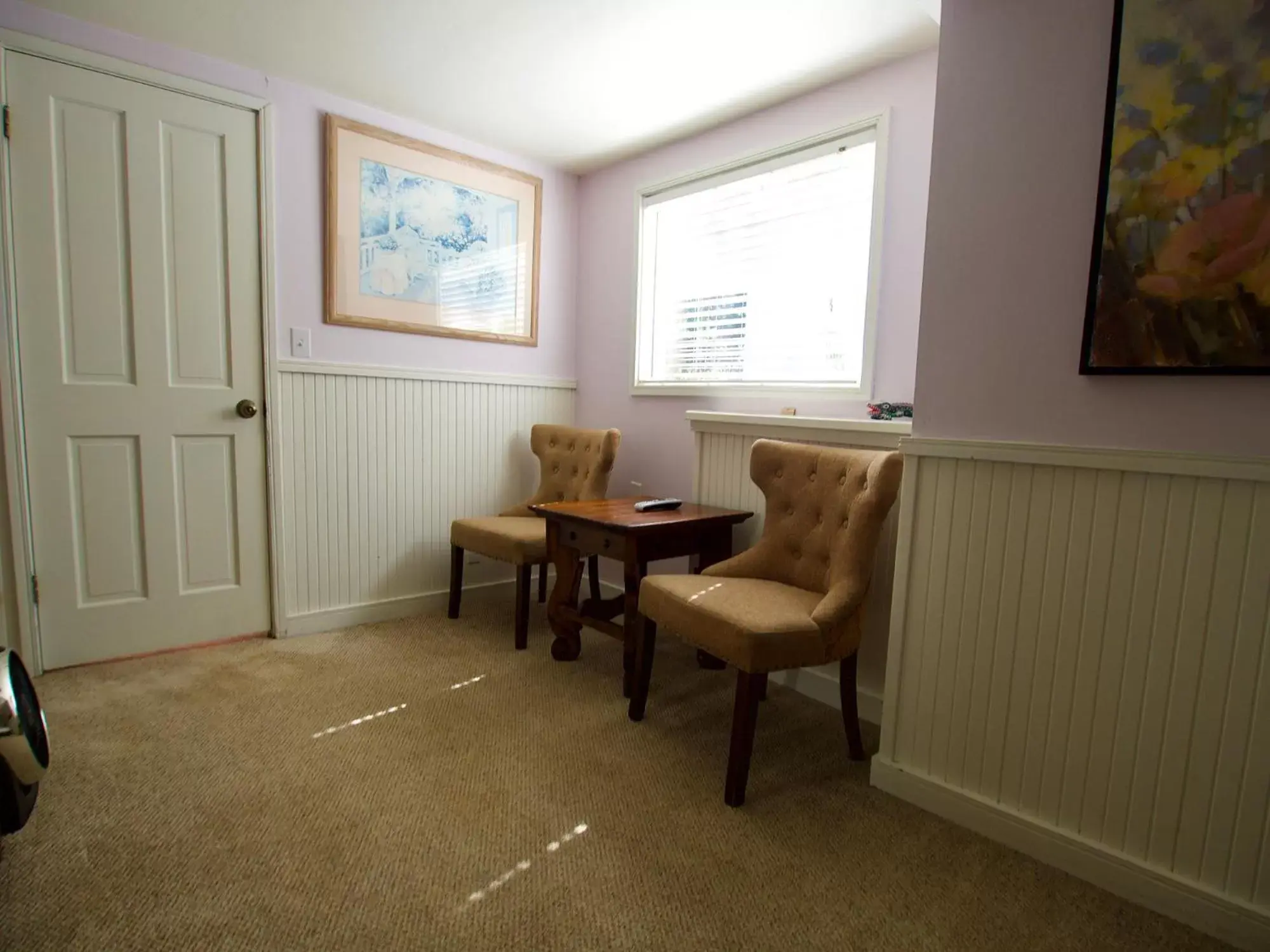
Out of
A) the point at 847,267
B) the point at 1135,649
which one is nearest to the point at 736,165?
the point at 847,267

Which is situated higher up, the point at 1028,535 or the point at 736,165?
the point at 736,165

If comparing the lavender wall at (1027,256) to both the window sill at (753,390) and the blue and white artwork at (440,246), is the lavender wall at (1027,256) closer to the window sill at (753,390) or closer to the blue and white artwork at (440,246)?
the window sill at (753,390)

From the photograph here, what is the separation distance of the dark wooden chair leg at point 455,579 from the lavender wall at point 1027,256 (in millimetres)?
2121

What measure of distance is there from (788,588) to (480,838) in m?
1.10

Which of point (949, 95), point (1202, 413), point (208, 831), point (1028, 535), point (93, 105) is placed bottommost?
point (208, 831)

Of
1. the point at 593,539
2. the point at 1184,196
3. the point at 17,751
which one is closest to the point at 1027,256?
the point at 1184,196

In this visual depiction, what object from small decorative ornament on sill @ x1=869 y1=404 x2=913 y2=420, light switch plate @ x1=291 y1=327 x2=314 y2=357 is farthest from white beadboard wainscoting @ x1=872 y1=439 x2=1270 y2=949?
light switch plate @ x1=291 y1=327 x2=314 y2=357

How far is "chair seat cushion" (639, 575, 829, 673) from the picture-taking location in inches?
63.7

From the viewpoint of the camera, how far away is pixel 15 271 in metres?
2.14

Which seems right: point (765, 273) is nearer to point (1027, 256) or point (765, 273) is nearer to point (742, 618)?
point (1027, 256)

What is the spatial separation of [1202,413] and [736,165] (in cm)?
201

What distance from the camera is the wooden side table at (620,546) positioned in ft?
7.14

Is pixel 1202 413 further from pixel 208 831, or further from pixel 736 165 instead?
pixel 208 831

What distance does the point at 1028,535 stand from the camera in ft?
4.87
